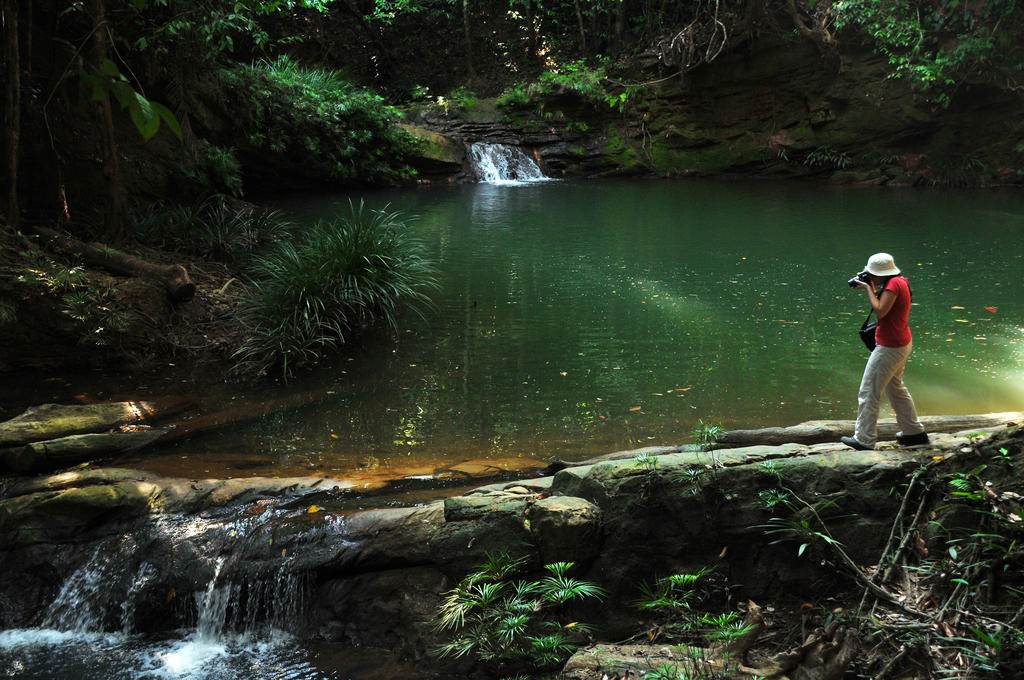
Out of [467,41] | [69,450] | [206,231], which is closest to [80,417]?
[69,450]

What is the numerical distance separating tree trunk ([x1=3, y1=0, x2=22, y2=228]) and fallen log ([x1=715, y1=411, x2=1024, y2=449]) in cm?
701

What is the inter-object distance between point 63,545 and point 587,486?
3.05m

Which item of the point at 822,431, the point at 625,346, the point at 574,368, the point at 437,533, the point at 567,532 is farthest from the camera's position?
the point at 625,346

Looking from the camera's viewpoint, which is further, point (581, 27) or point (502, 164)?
point (581, 27)

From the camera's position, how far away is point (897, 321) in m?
4.05

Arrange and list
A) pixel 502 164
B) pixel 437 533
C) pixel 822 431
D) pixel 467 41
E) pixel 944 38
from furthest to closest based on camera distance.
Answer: pixel 467 41 → pixel 502 164 → pixel 944 38 → pixel 822 431 → pixel 437 533

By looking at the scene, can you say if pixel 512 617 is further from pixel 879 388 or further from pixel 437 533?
pixel 879 388

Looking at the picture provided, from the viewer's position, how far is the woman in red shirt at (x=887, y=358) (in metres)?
4.00

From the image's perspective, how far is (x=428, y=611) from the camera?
12.3ft

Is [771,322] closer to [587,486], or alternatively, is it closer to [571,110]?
[587,486]

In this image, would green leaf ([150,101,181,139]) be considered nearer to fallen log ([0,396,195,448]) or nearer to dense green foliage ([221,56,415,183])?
fallen log ([0,396,195,448])

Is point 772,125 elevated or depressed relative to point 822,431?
elevated

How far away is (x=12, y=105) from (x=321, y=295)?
3443mm

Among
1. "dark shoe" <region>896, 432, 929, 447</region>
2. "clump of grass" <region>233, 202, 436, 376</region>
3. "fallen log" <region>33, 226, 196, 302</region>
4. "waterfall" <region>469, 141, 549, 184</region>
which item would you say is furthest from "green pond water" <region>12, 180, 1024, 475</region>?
"waterfall" <region>469, 141, 549, 184</region>
